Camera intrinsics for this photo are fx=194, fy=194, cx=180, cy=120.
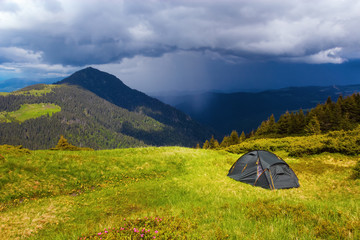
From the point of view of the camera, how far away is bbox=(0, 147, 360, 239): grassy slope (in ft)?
21.6

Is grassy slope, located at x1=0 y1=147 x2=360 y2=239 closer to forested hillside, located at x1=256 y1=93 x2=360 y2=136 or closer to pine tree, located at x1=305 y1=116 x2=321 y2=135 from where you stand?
pine tree, located at x1=305 y1=116 x2=321 y2=135

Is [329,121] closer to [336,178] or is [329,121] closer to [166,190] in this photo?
[336,178]

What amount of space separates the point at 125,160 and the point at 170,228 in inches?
656

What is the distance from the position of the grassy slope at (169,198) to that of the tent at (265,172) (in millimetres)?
1057

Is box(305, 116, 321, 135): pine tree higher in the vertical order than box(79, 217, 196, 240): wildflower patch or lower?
lower

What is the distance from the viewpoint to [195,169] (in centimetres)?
2152

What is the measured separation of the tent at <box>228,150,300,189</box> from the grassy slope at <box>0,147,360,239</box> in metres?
1.06

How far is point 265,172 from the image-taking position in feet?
55.2

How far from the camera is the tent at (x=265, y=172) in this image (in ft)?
54.0

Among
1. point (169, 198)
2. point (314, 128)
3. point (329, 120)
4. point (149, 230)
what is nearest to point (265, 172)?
point (169, 198)

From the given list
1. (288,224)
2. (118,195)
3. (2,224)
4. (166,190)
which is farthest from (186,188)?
(2,224)

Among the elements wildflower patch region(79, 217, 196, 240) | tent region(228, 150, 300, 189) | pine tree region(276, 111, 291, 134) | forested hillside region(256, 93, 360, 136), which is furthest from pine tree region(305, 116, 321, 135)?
wildflower patch region(79, 217, 196, 240)

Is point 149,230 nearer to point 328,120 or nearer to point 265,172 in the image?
point 265,172

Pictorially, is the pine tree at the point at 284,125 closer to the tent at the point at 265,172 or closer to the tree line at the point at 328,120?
the tree line at the point at 328,120
